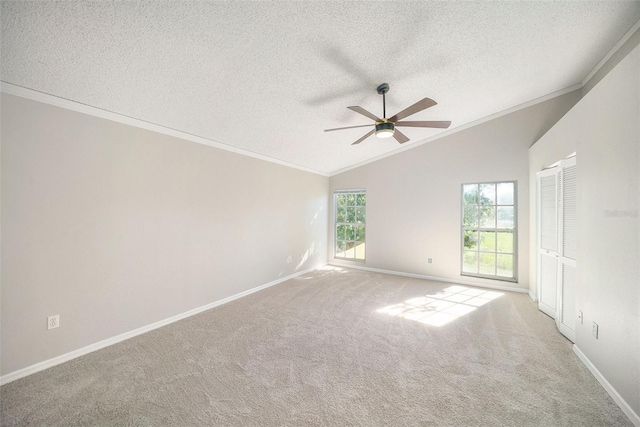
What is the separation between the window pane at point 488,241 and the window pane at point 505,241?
9cm

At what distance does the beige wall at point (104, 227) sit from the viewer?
6.42 ft

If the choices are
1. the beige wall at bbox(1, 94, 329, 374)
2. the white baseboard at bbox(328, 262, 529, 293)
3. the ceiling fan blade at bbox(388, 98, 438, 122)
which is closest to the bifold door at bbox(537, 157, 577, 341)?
the white baseboard at bbox(328, 262, 529, 293)

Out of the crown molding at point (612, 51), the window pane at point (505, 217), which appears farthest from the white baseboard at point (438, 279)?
the crown molding at point (612, 51)

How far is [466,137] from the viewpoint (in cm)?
474

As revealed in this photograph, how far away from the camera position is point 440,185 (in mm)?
4973

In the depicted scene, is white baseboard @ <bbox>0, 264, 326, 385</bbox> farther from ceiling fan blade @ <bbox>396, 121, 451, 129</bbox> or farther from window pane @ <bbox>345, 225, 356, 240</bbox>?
ceiling fan blade @ <bbox>396, 121, 451, 129</bbox>

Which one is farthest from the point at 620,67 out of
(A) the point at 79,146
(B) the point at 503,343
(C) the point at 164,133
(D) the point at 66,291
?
(D) the point at 66,291

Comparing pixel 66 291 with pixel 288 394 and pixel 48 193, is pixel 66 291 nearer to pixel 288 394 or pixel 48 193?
pixel 48 193

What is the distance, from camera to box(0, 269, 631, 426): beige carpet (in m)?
1.63

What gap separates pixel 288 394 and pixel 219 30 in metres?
2.83

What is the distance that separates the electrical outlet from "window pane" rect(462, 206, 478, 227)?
19.6ft

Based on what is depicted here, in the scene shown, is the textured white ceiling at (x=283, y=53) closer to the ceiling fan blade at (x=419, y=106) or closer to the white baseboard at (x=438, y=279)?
the ceiling fan blade at (x=419, y=106)

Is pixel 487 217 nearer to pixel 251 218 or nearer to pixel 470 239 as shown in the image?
pixel 470 239

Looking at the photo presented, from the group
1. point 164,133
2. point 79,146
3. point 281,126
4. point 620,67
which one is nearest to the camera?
point 620,67
